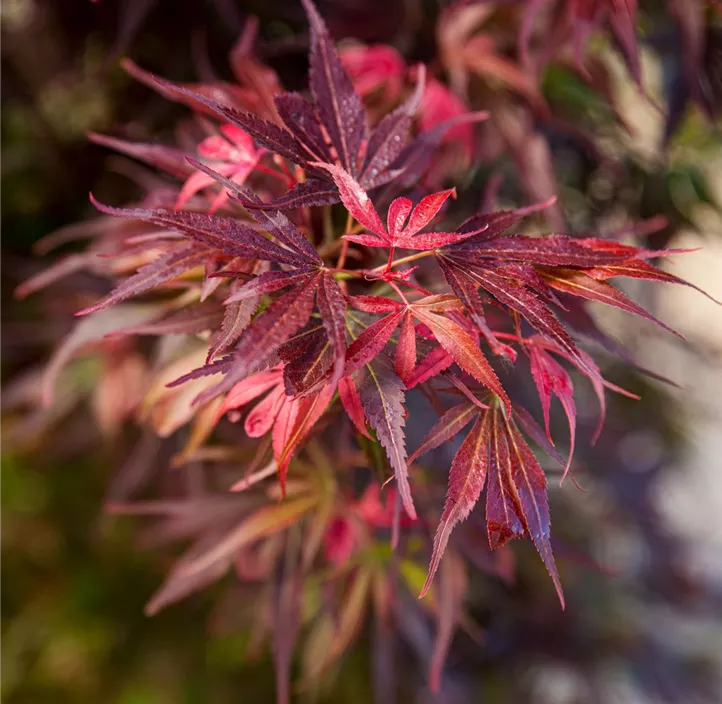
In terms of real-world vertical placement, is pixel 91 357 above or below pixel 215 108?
below

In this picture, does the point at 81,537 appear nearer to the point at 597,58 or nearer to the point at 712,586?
the point at 597,58

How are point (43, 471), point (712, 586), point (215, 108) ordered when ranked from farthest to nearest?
point (712, 586) < point (43, 471) < point (215, 108)

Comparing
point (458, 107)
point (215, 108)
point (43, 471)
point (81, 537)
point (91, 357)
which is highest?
point (215, 108)

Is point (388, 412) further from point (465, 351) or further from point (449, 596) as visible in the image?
point (449, 596)

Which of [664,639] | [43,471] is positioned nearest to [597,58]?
[43,471]

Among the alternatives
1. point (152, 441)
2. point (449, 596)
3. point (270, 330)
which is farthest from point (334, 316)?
point (152, 441)

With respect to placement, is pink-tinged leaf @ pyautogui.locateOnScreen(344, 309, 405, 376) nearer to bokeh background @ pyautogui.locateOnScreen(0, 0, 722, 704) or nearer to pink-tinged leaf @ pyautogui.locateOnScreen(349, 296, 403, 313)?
pink-tinged leaf @ pyautogui.locateOnScreen(349, 296, 403, 313)

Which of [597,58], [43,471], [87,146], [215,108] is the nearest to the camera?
[215,108]
